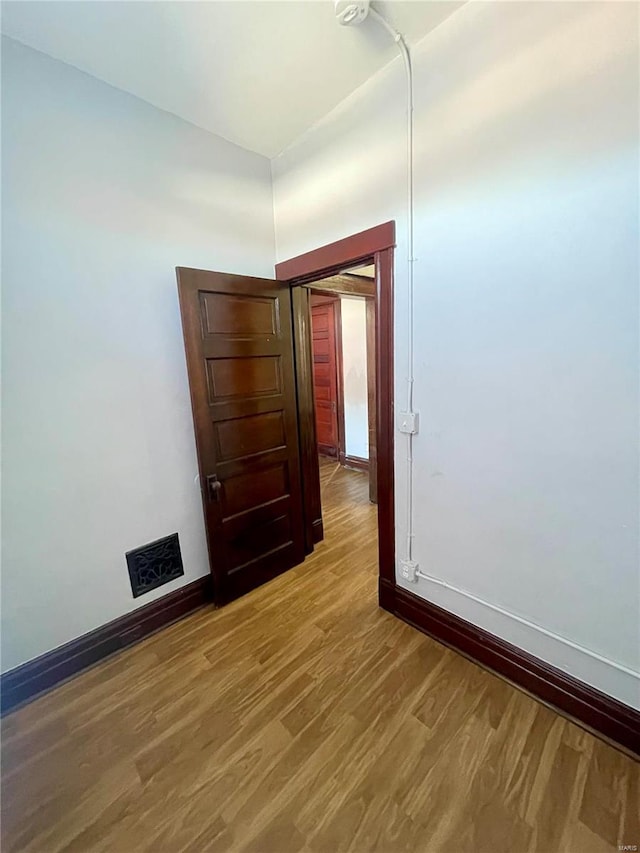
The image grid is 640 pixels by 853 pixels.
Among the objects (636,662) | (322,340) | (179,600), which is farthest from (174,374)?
(322,340)

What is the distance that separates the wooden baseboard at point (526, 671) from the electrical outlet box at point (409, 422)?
36.6 inches

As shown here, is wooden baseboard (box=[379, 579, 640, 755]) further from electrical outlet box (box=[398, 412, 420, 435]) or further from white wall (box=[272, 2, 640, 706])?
electrical outlet box (box=[398, 412, 420, 435])

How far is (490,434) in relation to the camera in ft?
5.02

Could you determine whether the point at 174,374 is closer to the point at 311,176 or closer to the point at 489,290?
the point at 311,176

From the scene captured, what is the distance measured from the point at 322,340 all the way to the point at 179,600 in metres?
3.58

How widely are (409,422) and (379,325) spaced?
1.74ft

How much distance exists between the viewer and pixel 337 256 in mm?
1963

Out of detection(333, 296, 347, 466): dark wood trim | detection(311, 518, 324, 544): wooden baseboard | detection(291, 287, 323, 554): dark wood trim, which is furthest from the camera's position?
detection(333, 296, 347, 466): dark wood trim

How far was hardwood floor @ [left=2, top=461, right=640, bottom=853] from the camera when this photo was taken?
1.14 m

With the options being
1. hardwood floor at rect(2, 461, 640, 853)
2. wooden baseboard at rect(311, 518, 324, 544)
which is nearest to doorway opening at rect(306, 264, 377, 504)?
wooden baseboard at rect(311, 518, 324, 544)

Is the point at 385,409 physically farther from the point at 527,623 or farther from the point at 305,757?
the point at 305,757

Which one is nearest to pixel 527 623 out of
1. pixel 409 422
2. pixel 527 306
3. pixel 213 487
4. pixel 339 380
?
pixel 409 422

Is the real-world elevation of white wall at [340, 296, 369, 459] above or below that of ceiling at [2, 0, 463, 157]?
below

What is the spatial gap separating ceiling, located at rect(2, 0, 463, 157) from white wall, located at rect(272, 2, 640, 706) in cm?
15
